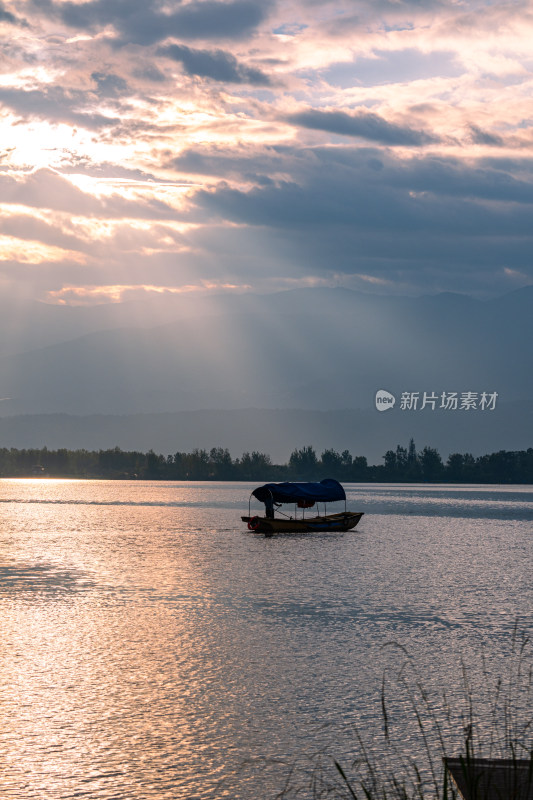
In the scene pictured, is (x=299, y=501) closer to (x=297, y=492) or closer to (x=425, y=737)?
(x=297, y=492)

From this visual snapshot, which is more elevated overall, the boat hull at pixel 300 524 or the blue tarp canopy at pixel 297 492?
the blue tarp canopy at pixel 297 492

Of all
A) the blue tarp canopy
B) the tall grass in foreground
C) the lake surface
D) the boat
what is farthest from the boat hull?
the tall grass in foreground

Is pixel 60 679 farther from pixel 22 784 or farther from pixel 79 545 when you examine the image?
pixel 79 545

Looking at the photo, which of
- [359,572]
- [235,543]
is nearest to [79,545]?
[235,543]

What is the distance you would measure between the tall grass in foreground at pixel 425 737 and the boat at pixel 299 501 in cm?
6196

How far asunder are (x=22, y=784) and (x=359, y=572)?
45169mm

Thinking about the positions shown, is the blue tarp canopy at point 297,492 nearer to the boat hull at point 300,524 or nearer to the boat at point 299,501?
the boat at point 299,501

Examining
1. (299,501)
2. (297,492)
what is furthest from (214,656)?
(299,501)

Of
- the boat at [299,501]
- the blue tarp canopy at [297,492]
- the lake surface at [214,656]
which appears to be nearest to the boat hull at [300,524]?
the boat at [299,501]

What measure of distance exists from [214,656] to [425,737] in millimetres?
12555

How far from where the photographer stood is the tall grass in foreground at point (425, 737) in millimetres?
16109

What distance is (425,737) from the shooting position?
17.8 meters

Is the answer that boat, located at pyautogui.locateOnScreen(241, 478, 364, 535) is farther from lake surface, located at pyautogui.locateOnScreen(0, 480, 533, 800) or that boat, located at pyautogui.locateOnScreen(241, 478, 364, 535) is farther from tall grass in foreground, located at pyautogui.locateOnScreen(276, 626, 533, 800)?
tall grass in foreground, located at pyautogui.locateOnScreen(276, 626, 533, 800)

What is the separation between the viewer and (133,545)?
8031 centimetres
